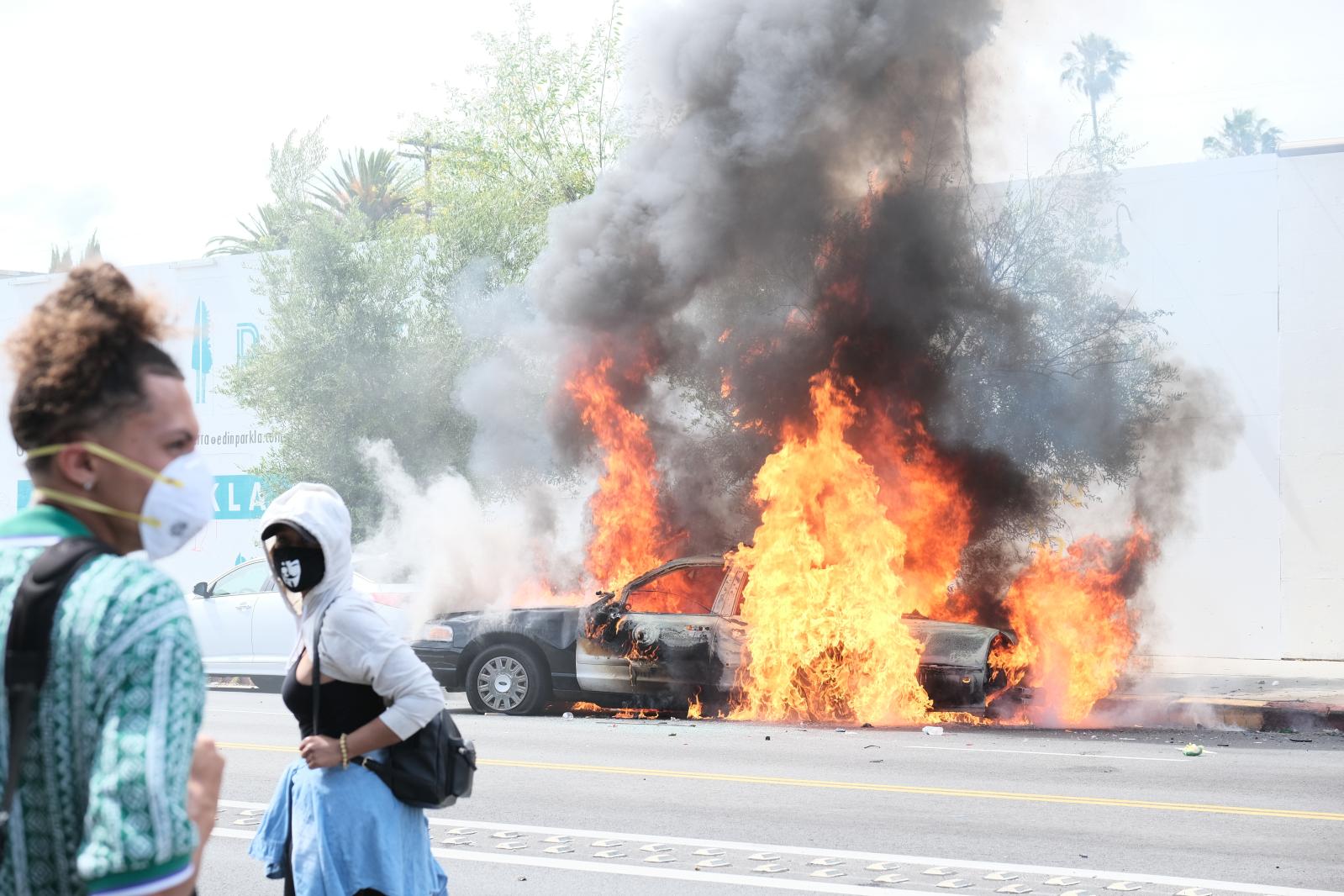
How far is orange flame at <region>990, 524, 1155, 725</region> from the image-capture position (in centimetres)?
1354

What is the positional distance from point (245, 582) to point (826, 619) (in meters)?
7.10

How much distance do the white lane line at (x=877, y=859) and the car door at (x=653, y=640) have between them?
4599 mm

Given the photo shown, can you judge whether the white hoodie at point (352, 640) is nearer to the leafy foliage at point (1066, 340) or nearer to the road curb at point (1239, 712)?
the road curb at point (1239, 712)

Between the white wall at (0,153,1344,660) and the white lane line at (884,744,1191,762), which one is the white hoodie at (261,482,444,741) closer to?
the white lane line at (884,744,1191,762)

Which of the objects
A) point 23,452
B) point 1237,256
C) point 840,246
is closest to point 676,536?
point 840,246

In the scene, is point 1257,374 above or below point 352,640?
above

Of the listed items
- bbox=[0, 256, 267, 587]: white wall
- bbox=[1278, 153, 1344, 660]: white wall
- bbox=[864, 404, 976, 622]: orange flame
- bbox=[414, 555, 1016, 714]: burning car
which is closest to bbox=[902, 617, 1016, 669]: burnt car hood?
bbox=[414, 555, 1016, 714]: burning car

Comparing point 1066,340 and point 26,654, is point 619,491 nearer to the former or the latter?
point 1066,340

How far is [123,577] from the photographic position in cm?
190

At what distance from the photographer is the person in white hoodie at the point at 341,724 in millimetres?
3680

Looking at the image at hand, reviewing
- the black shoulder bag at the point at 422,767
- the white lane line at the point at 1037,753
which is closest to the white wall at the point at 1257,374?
the white lane line at the point at 1037,753

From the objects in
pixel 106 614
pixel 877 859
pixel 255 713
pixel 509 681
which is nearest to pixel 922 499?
pixel 509 681

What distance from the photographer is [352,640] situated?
373 centimetres

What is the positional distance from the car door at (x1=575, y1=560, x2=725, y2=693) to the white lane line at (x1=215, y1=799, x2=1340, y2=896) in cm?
460
